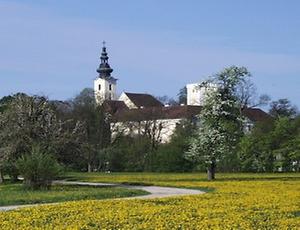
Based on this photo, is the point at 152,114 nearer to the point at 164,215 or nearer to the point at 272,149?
the point at 272,149

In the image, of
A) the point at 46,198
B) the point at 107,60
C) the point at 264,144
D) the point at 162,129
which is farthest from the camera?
the point at 107,60

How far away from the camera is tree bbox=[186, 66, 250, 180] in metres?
48.5

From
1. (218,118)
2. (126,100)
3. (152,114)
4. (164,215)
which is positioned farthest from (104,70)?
(164,215)

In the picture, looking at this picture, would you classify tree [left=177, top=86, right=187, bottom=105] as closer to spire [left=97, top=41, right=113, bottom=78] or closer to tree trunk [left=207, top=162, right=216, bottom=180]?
spire [left=97, top=41, right=113, bottom=78]

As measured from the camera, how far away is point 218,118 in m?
48.9

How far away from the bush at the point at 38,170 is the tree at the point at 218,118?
58.3 ft

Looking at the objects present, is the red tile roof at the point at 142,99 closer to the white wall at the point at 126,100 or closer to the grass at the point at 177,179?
the white wall at the point at 126,100

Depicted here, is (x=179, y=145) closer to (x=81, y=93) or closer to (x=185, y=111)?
(x=81, y=93)

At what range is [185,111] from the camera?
340ft

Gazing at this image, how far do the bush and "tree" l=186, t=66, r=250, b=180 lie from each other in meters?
17.8

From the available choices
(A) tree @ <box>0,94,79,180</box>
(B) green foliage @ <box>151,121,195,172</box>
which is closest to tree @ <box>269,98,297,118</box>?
(B) green foliage @ <box>151,121,195,172</box>

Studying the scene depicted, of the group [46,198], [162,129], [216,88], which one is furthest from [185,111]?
[46,198]

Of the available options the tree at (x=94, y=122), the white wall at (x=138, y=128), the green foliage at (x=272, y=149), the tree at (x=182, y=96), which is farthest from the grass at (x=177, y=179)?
the tree at (x=182, y=96)

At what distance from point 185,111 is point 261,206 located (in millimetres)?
83115
